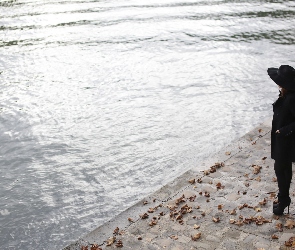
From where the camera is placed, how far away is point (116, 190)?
10523mm

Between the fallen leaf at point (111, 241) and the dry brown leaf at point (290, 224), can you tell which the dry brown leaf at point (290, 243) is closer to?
the dry brown leaf at point (290, 224)

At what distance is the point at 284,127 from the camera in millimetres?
7512

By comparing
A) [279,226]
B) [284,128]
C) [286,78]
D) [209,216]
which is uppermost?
[286,78]

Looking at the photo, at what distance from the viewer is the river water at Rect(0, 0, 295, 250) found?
34.2 ft

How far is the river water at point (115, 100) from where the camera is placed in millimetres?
10430

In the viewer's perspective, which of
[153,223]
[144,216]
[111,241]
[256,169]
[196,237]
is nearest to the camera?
[196,237]

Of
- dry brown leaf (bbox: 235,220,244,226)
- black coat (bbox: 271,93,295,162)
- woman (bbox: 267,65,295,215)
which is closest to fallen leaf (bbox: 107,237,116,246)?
dry brown leaf (bbox: 235,220,244,226)

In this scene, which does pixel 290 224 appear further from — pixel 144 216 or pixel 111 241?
pixel 111 241

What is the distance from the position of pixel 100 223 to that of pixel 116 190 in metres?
1.31

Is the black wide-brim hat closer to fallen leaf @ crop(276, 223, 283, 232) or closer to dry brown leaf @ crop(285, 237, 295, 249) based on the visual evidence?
fallen leaf @ crop(276, 223, 283, 232)

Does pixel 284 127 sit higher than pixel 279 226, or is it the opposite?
pixel 284 127

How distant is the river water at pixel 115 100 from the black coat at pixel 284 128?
3057 mm

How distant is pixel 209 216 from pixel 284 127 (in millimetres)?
2111

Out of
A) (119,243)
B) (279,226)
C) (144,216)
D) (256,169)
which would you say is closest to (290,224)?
(279,226)
